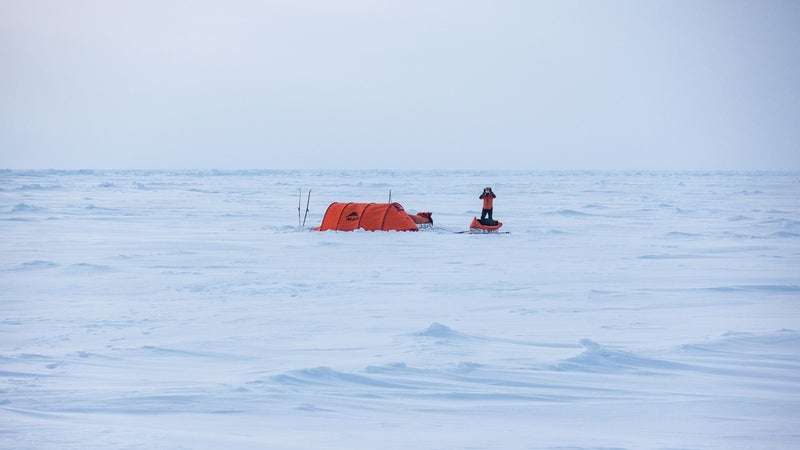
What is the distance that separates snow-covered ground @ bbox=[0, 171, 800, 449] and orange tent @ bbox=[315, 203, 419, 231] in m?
3.78

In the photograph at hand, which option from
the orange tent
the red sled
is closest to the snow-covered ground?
the red sled

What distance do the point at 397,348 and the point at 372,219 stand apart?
1284 cm

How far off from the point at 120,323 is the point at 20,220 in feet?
59.9

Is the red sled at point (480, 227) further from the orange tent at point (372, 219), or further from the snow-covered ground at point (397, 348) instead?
the snow-covered ground at point (397, 348)

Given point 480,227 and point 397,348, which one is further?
point 480,227

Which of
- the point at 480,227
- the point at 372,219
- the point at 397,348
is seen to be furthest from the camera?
the point at 372,219

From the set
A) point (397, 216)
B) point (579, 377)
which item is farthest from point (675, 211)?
point (579, 377)

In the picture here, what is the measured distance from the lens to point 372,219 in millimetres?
19844

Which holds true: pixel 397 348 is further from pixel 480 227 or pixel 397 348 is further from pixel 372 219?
pixel 372 219

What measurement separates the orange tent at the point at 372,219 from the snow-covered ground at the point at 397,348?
3779mm

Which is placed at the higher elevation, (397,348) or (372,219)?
(372,219)

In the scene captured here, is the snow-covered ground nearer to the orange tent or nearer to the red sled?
the red sled

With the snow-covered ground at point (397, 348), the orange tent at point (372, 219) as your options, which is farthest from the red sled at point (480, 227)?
the snow-covered ground at point (397, 348)

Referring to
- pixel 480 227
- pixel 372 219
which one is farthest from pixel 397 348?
pixel 372 219
